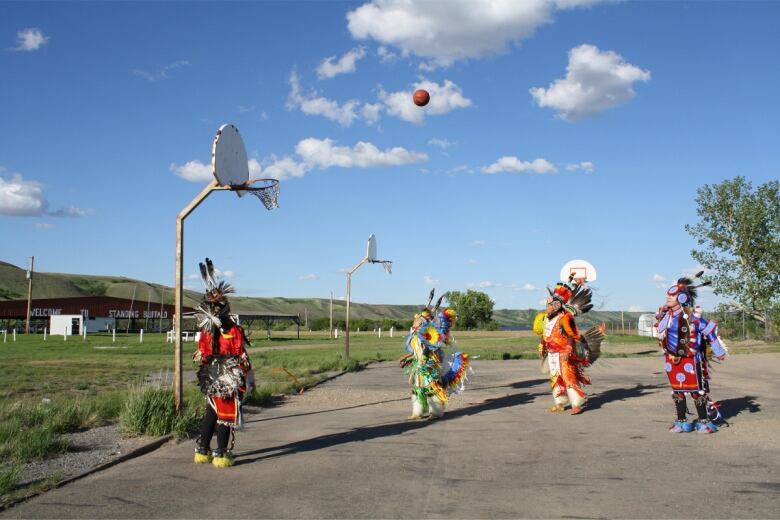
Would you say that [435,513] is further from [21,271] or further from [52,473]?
[21,271]

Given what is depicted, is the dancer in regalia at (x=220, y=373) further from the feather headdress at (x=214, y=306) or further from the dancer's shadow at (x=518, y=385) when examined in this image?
the dancer's shadow at (x=518, y=385)

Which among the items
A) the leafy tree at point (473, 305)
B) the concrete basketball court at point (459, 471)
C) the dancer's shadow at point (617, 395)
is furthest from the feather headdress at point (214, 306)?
the leafy tree at point (473, 305)

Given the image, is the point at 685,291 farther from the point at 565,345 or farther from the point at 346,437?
the point at 346,437

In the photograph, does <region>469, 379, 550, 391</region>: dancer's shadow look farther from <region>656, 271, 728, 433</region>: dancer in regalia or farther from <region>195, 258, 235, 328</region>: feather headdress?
<region>195, 258, 235, 328</region>: feather headdress

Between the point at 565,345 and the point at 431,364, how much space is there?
8.47 ft

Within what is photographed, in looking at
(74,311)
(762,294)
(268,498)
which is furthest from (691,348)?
(74,311)

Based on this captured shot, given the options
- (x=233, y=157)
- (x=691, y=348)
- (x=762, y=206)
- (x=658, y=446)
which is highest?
(x=762, y=206)

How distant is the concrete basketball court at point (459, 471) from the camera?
19.8 feet

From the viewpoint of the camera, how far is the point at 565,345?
1241 cm

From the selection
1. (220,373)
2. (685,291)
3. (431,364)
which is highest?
(685,291)

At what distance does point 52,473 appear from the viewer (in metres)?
7.21

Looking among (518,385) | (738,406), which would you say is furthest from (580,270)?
(738,406)

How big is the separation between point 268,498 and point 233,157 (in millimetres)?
6005

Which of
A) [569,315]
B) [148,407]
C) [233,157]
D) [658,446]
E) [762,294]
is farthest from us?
[762,294]
